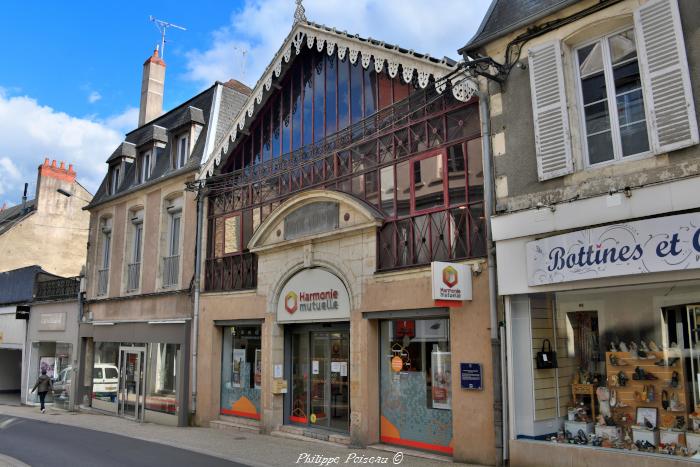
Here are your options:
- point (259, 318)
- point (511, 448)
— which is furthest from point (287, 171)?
point (511, 448)

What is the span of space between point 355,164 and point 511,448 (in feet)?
19.5

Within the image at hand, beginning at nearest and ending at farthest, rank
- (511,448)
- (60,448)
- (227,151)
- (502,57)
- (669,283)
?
1. (669,283)
2. (511,448)
3. (502,57)
4. (60,448)
5. (227,151)

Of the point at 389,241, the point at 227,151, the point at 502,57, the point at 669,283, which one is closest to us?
the point at 669,283

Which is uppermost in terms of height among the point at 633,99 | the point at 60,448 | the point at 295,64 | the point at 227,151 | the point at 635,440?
the point at 295,64

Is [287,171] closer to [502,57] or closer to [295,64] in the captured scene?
[295,64]

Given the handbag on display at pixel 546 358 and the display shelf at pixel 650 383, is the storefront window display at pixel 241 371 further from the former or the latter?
the display shelf at pixel 650 383

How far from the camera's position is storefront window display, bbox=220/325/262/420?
13164mm

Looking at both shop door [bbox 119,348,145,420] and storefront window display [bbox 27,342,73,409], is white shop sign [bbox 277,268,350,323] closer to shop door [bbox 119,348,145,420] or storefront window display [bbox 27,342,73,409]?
shop door [bbox 119,348,145,420]

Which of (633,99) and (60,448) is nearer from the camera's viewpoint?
(633,99)

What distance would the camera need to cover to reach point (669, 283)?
676cm

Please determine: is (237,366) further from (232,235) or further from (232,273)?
(232,235)

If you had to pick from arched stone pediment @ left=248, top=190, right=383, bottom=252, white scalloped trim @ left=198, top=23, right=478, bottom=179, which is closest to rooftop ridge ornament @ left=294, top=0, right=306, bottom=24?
white scalloped trim @ left=198, top=23, right=478, bottom=179

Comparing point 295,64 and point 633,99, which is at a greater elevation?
point 295,64

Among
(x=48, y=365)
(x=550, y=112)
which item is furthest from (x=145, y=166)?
(x=550, y=112)
